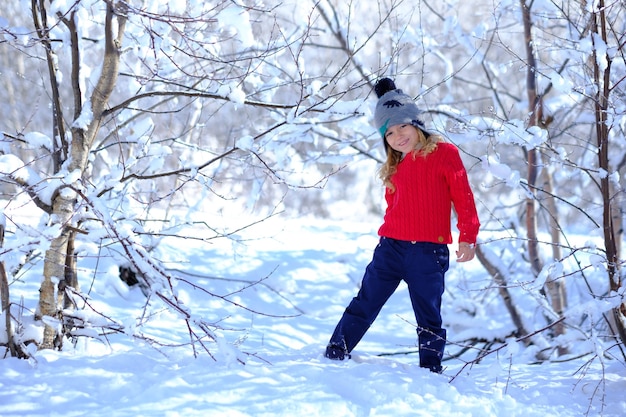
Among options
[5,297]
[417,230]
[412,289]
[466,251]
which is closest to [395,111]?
[417,230]

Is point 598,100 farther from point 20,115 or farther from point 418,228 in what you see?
point 20,115

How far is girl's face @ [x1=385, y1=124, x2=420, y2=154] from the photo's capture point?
3.02 metres

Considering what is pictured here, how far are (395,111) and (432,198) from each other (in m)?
0.44

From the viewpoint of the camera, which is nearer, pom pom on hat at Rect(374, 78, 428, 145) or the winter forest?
the winter forest

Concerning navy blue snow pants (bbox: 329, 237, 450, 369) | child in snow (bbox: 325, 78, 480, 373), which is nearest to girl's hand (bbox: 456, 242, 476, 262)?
child in snow (bbox: 325, 78, 480, 373)

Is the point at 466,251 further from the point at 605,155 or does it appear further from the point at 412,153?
the point at 605,155

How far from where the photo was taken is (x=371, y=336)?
16.7 ft

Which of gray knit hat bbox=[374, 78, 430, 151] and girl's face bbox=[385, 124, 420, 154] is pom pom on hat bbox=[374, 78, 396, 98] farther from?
girl's face bbox=[385, 124, 420, 154]

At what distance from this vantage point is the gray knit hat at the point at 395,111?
2982mm

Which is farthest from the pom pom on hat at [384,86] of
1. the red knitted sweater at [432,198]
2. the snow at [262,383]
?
the snow at [262,383]

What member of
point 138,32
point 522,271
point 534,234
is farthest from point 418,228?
point 522,271

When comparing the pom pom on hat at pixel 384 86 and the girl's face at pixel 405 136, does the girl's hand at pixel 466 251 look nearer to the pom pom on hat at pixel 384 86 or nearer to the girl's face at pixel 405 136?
the girl's face at pixel 405 136

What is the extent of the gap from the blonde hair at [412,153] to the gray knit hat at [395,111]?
0.04m

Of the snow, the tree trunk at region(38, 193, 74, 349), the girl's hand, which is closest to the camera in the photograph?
the snow
